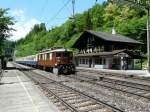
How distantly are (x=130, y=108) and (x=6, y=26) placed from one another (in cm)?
4578

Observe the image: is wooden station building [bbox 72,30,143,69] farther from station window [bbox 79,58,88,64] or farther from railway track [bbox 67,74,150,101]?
railway track [bbox 67,74,150,101]

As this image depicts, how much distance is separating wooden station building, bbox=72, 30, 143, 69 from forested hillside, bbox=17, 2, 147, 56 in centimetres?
1104

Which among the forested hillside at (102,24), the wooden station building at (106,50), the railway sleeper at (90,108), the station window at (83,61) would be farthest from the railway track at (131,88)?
the forested hillside at (102,24)

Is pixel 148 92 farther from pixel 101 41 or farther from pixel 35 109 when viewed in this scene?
pixel 101 41

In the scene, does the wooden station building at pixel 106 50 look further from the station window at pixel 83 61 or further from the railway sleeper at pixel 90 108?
the railway sleeper at pixel 90 108

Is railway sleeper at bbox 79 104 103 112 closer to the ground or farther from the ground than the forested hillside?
closer to the ground

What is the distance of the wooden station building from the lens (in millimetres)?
54469

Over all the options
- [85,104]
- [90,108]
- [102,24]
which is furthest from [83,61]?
[102,24]

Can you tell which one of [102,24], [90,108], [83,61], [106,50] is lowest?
[90,108]

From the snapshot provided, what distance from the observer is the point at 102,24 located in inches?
5369

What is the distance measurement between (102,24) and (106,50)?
2909 inches

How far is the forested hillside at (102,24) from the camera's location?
3223 inches

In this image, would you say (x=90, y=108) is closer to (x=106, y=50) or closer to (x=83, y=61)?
(x=106, y=50)

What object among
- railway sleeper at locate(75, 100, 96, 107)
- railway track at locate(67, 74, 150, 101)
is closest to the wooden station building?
railway track at locate(67, 74, 150, 101)
